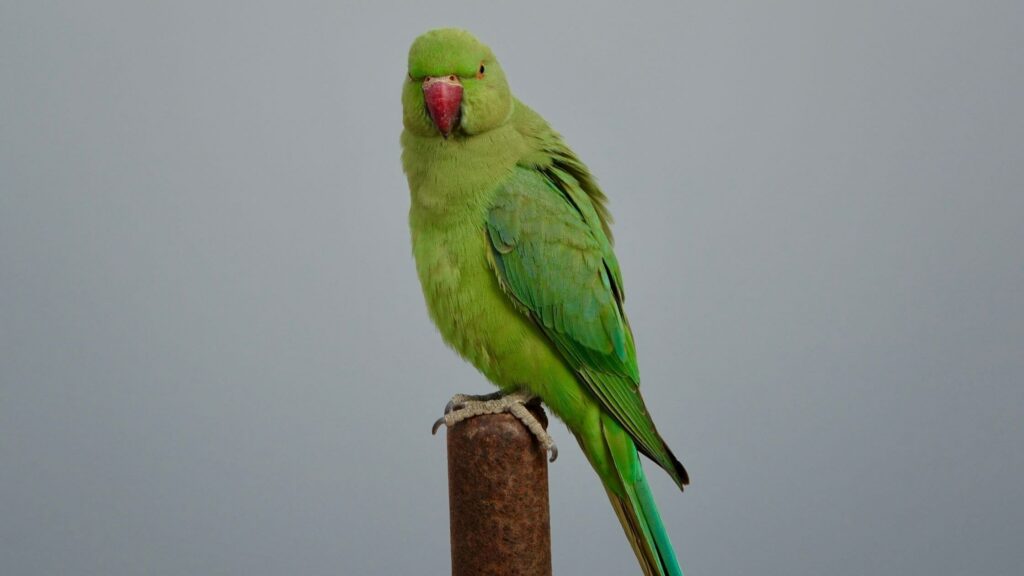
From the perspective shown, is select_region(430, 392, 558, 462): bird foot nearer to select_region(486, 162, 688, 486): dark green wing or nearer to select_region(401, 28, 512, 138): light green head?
select_region(486, 162, 688, 486): dark green wing

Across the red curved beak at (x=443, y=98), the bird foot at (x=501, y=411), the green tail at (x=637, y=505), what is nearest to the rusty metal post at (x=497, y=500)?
the bird foot at (x=501, y=411)

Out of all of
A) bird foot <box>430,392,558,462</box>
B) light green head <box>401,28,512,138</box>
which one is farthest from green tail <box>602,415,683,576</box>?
light green head <box>401,28,512,138</box>

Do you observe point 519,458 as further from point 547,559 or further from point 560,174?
point 560,174

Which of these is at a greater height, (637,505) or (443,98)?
(443,98)

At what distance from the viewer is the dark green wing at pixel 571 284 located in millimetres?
3105

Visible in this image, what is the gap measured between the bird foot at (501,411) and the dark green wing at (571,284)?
21 cm

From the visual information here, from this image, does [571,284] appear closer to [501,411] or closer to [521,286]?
[521,286]

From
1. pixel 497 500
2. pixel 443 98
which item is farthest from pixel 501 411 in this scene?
pixel 443 98

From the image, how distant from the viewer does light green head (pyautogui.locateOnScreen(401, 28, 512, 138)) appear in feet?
9.84

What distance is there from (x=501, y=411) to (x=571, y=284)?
459mm

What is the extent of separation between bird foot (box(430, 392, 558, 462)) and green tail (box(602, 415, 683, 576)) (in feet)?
0.69

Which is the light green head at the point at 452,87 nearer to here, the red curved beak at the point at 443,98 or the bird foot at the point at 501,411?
Answer: the red curved beak at the point at 443,98

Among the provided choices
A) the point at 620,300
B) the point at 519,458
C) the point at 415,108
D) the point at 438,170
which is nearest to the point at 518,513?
the point at 519,458

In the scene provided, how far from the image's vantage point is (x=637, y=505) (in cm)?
319
